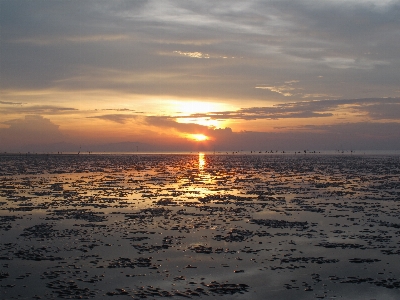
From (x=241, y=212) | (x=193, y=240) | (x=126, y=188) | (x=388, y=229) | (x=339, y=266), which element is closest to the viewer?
(x=339, y=266)

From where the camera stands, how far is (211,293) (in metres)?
13.9

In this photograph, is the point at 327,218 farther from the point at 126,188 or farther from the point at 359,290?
the point at 126,188

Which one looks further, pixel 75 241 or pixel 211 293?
pixel 75 241

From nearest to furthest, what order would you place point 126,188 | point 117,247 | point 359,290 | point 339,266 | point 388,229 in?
point 359,290 < point 339,266 < point 117,247 < point 388,229 < point 126,188

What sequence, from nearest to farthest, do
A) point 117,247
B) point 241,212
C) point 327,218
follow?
point 117,247 → point 327,218 → point 241,212

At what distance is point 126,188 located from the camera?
1784 inches

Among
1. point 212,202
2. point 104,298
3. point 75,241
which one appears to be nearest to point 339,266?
point 104,298

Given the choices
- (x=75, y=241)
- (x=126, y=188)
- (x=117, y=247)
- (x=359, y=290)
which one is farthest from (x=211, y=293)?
(x=126, y=188)

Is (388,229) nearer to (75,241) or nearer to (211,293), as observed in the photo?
(211,293)

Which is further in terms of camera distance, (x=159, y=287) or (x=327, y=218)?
(x=327, y=218)

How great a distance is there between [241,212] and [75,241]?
12627mm

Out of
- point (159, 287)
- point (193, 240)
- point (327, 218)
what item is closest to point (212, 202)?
point (327, 218)

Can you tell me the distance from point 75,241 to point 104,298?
803 cm

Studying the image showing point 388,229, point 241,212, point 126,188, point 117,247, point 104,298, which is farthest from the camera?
point 126,188
